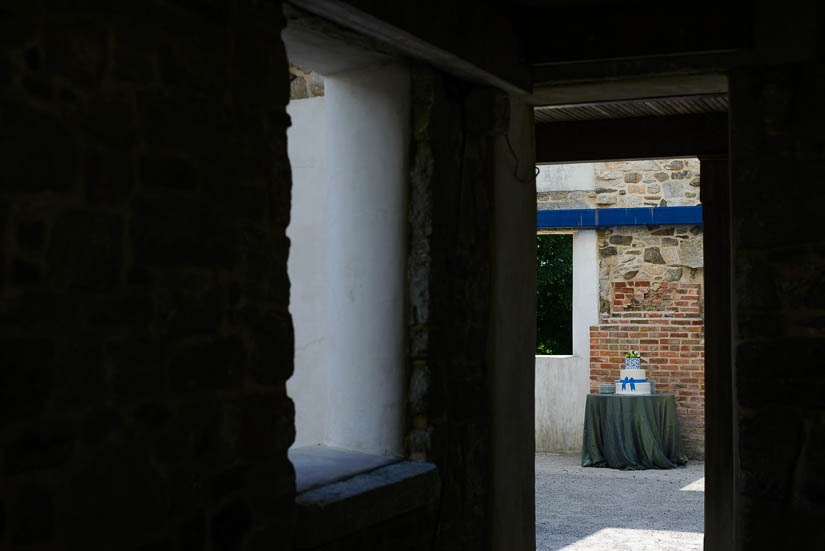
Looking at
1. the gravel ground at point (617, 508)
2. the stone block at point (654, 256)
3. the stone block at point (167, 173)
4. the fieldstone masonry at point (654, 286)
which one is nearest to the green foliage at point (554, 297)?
the fieldstone masonry at point (654, 286)

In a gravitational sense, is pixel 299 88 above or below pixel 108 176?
above

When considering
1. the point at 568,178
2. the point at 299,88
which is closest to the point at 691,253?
the point at 568,178

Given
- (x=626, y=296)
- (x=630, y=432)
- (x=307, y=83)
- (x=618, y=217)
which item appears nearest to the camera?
(x=307, y=83)

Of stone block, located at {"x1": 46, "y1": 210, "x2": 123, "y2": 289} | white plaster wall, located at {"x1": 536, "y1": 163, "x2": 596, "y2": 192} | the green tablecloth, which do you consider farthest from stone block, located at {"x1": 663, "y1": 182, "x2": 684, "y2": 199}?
stone block, located at {"x1": 46, "y1": 210, "x2": 123, "y2": 289}

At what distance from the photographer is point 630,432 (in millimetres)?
9641

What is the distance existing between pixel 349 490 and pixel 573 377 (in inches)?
318

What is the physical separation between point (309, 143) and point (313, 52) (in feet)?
2.15

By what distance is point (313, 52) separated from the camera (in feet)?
11.1

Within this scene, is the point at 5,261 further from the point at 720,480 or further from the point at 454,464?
the point at 720,480

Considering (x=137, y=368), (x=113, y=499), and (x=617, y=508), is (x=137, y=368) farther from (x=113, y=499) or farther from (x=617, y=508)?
(x=617, y=508)

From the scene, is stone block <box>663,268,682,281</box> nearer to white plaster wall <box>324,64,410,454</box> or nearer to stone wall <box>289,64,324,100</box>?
stone wall <box>289,64,324,100</box>

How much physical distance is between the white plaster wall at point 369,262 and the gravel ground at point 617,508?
2890 millimetres

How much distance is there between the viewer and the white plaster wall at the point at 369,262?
3547 mm

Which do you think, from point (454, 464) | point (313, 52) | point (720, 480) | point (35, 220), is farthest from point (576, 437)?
point (35, 220)
